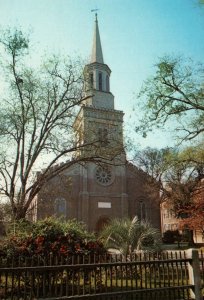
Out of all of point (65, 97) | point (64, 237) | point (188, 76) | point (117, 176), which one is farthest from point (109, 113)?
point (64, 237)

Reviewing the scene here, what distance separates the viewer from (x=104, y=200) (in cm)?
3753

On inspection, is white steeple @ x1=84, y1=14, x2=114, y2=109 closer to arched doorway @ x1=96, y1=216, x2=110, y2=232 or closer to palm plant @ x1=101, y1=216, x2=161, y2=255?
arched doorway @ x1=96, y1=216, x2=110, y2=232

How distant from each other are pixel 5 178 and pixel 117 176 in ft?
79.8

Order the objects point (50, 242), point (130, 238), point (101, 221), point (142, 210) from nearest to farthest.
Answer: point (50, 242), point (130, 238), point (101, 221), point (142, 210)

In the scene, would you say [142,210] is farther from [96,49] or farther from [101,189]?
[96,49]

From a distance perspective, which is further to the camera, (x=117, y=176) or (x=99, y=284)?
(x=117, y=176)

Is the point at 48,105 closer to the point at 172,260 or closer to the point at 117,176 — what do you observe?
the point at 172,260

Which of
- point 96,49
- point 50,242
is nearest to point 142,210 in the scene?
point 96,49

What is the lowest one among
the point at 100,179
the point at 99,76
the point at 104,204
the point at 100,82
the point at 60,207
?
the point at 60,207

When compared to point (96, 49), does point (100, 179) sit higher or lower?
lower

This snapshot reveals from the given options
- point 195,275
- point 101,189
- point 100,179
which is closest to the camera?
point 195,275

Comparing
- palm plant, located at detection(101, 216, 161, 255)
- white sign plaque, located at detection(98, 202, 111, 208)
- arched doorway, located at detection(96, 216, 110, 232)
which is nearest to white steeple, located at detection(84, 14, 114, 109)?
white sign plaque, located at detection(98, 202, 111, 208)

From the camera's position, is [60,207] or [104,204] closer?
[60,207]

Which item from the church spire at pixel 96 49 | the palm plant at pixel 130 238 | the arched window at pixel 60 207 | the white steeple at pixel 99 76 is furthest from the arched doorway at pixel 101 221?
the palm plant at pixel 130 238
